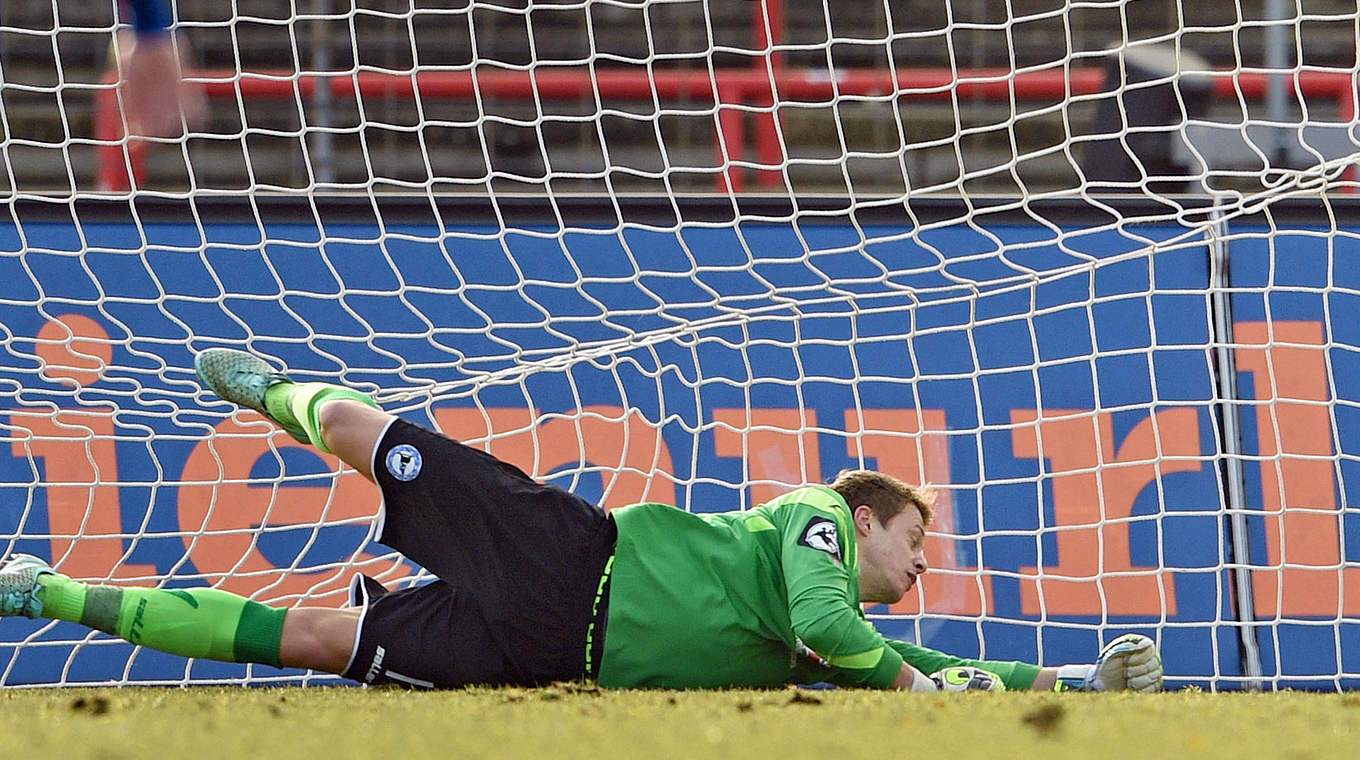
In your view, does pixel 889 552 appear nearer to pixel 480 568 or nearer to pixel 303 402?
pixel 480 568

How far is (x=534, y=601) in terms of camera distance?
2135mm

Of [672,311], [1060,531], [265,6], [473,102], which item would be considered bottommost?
[1060,531]

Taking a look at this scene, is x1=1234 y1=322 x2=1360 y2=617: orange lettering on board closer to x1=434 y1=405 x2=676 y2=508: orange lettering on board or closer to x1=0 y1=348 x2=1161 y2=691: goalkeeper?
x1=0 y1=348 x2=1161 y2=691: goalkeeper

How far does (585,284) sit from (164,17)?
3.14ft

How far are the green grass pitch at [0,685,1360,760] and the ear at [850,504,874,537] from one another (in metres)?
0.52

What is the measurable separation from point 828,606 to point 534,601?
418mm

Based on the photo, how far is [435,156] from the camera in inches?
236

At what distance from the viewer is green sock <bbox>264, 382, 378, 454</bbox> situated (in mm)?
2229

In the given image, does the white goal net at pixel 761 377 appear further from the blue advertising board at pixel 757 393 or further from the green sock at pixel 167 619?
the green sock at pixel 167 619

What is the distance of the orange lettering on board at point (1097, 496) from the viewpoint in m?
2.82

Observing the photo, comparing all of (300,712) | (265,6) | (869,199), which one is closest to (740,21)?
(265,6)

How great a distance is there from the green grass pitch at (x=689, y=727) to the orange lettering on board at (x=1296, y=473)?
43.0 inches

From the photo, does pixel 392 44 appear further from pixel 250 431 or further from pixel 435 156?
pixel 250 431

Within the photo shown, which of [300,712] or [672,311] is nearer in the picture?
[300,712]
